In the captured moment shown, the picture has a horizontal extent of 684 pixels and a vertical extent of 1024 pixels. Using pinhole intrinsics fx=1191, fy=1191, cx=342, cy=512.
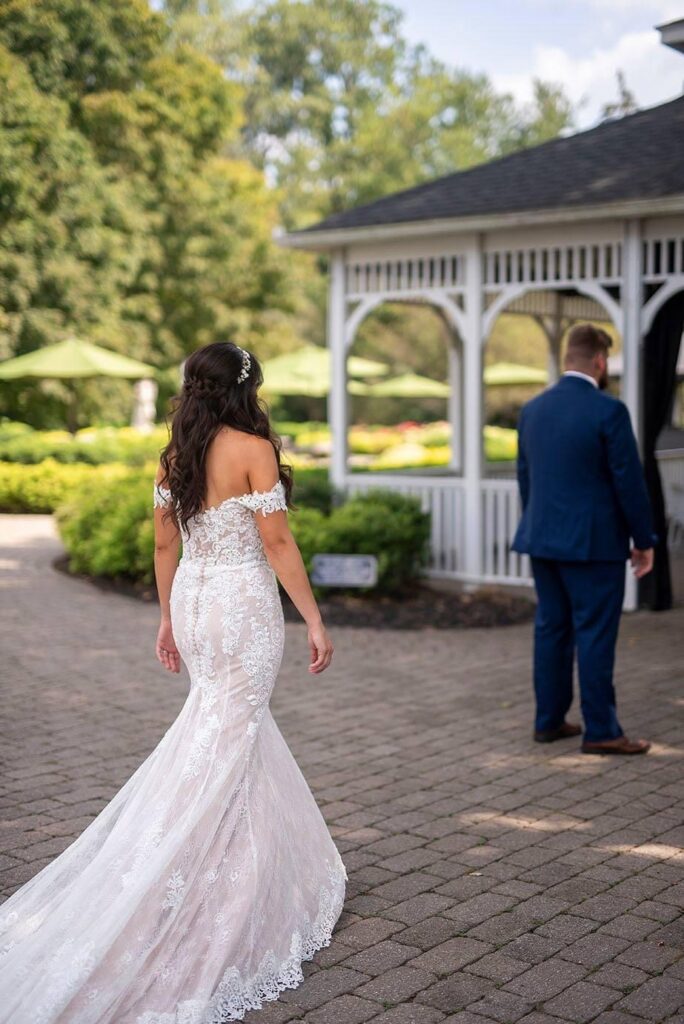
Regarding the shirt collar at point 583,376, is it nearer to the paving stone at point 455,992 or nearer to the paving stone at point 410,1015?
the paving stone at point 455,992

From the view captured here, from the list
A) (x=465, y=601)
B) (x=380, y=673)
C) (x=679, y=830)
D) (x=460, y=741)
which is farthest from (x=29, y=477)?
(x=679, y=830)

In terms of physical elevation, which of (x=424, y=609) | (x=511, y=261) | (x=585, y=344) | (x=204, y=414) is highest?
(x=511, y=261)

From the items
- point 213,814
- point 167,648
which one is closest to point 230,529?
point 167,648

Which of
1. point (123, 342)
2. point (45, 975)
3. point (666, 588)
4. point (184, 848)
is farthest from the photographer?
point (123, 342)

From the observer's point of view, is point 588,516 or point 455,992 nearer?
point 455,992

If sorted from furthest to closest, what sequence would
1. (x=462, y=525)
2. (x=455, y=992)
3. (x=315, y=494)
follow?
(x=315, y=494), (x=462, y=525), (x=455, y=992)

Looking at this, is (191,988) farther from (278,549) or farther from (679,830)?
(679,830)

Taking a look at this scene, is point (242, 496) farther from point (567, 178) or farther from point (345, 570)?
point (567, 178)

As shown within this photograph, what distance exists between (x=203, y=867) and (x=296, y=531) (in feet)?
24.3

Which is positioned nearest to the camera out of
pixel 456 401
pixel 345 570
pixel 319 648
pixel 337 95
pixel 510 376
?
pixel 319 648

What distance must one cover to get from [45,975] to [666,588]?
27.0 feet

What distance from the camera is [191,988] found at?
3.49m

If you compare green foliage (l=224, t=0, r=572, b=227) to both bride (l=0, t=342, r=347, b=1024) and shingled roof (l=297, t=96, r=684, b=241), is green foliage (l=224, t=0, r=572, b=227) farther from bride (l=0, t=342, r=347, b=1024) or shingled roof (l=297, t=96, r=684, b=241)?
bride (l=0, t=342, r=347, b=1024)

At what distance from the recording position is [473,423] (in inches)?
469
